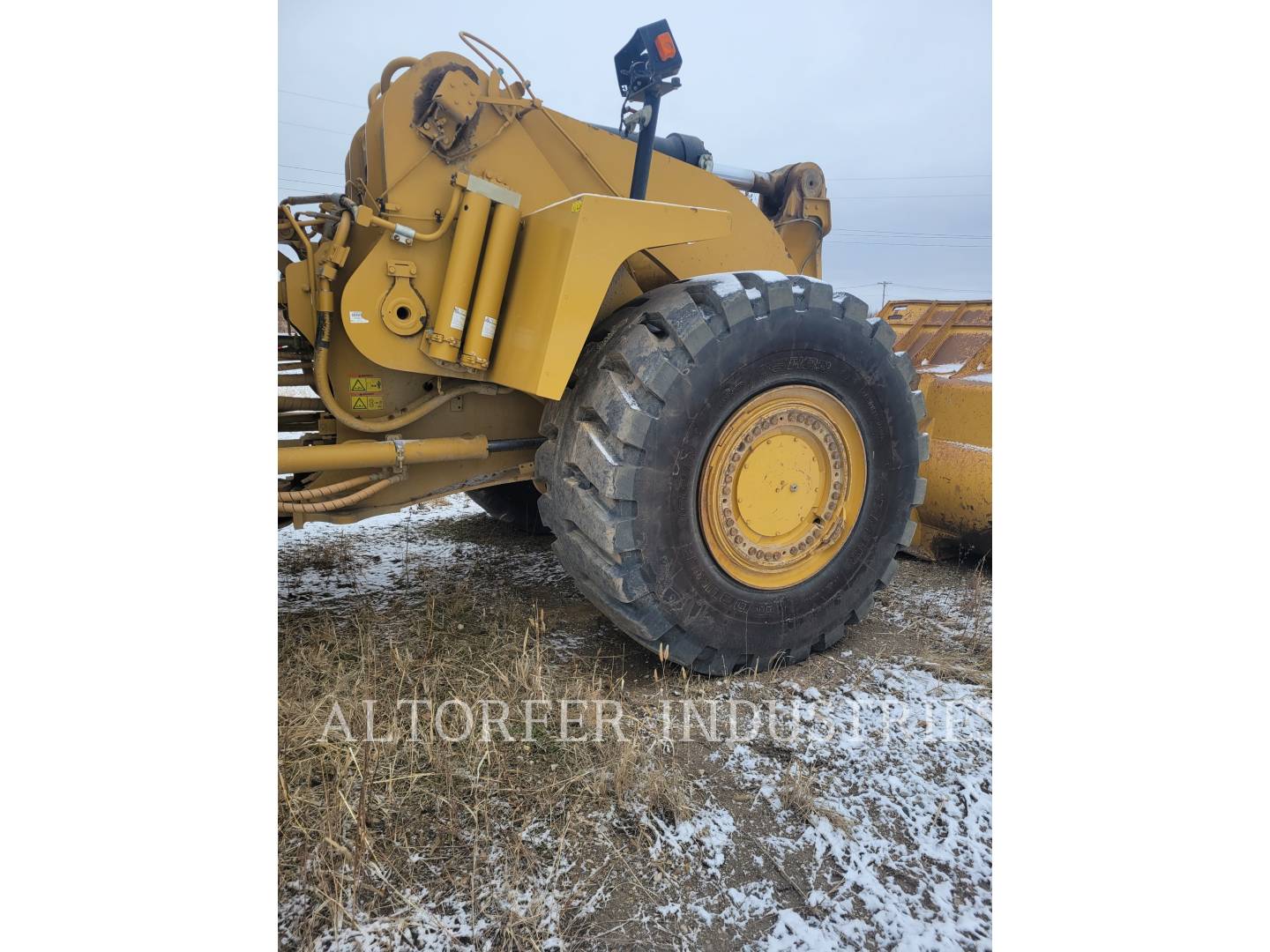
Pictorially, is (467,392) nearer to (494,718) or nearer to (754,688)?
(494,718)

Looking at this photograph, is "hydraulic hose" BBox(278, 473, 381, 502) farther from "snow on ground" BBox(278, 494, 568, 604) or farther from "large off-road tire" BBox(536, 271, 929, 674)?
"snow on ground" BBox(278, 494, 568, 604)

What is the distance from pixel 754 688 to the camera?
242 cm

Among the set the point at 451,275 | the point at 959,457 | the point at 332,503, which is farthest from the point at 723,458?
the point at 959,457

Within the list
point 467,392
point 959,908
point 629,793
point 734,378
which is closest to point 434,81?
point 467,392

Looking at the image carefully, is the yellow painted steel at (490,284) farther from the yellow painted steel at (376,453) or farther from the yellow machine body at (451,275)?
the yellow painted steel at (376,453)

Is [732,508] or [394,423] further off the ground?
[394,423]

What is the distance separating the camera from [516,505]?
432cm

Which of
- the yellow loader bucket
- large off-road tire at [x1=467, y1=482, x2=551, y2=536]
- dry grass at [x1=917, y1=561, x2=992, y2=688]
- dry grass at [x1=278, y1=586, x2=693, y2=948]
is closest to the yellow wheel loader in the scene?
dry grass at [x1=917, y1=561, x2=992, y2=688]

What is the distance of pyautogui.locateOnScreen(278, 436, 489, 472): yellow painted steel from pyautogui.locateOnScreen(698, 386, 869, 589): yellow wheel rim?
823mm

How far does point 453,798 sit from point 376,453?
3.51ft

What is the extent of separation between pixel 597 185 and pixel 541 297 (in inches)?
35.8

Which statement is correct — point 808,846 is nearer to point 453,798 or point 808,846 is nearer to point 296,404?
point 453,798

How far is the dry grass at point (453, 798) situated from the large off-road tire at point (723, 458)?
1.35 feet

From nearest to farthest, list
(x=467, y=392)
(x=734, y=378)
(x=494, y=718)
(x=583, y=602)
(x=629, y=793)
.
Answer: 1. (x=629, y=793)
2. (x=494, y=718)
3. (x=734, y=378)
4. (x=467, y=392)
5. (x=583, y=602)
